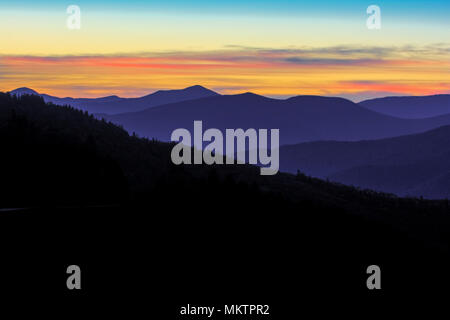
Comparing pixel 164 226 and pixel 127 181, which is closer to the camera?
pixel 164 226

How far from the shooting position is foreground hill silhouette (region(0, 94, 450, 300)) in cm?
3016

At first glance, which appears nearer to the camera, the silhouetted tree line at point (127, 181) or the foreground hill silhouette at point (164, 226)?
the foreground hill silhouette at point (164, 226)

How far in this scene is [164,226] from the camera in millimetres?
38312

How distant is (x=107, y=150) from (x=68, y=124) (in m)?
4.81

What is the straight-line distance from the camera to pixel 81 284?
28078 mm

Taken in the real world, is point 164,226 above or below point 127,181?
below

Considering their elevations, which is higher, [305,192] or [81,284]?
[305,192]

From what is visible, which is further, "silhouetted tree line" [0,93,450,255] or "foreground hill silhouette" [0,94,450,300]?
"silhouetted tree line" [0,93,450,255]

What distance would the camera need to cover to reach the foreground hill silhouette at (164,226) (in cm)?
3016
